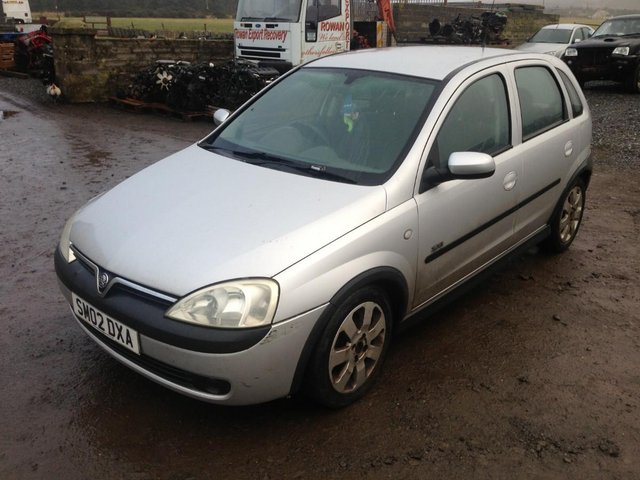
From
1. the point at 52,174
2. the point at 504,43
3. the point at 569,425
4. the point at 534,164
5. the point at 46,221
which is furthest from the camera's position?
the point at 504,43

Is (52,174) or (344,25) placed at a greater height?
(344,25)

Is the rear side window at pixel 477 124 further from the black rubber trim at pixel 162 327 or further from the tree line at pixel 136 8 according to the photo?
the tree line at pixel 136 8

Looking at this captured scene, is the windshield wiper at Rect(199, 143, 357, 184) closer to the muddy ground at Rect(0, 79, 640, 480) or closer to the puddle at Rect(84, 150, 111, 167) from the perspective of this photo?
the muddy ground at Rect(0, 79, 640, 480)

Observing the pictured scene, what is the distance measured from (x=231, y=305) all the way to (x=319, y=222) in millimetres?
569

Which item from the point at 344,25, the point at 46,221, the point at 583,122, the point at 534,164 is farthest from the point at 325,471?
the point at 344,25

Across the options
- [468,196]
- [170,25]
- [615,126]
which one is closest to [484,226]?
[468,196]

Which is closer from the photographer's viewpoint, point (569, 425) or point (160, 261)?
point (160, 261)

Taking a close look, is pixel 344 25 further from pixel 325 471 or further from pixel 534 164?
pixel 325 471

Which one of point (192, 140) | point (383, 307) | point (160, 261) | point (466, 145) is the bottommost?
point (192, 140)

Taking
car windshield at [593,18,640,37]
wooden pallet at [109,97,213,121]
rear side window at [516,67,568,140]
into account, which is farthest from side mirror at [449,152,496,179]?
car windshield at [593,18,640,37]

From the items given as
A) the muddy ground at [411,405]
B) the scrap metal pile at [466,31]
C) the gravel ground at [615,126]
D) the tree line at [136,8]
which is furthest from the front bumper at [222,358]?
the tree line at [136,8]

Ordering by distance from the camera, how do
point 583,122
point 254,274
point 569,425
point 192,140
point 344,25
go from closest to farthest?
point 254,274, point 569,425, point 583,122, point 192,140, point 344,25

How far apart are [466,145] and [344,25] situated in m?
10.1

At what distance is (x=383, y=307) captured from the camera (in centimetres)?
293
